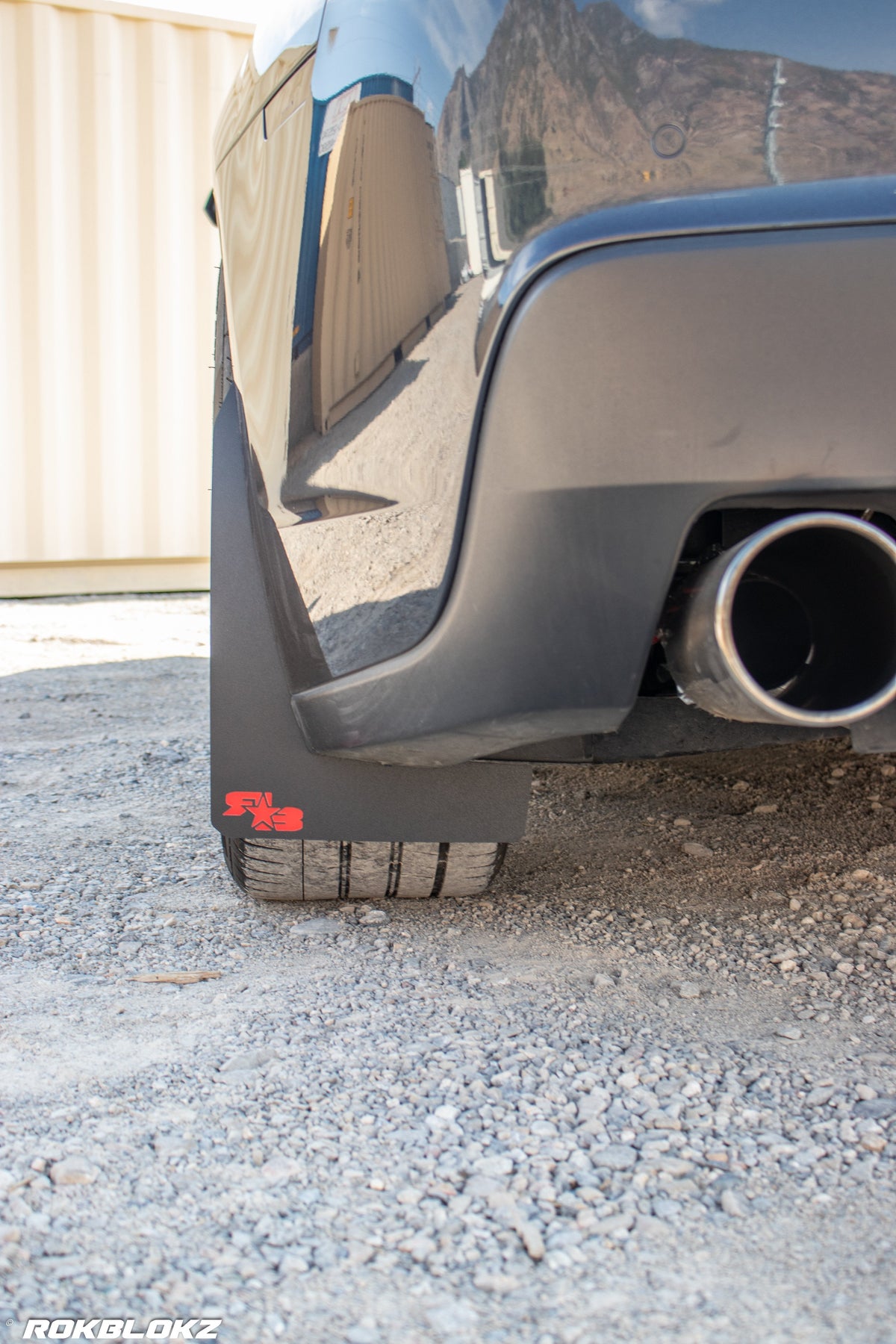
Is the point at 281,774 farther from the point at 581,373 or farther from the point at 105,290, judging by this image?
the point at 105,290

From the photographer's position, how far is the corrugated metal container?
1.22 metres

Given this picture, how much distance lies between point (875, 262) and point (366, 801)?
0.96 meters

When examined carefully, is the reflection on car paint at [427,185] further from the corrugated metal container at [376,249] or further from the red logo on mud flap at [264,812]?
the red logo on mud flap at [264,812]

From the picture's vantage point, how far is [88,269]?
258 inches

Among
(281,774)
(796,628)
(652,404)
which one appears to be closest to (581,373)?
(652,404)

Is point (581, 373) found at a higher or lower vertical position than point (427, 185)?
lower

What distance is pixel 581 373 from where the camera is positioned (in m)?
1.15

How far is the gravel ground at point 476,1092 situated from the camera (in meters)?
1.01

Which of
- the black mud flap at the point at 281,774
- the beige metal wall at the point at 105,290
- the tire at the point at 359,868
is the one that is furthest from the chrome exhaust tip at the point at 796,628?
the beige metal wall at the point at 105,290

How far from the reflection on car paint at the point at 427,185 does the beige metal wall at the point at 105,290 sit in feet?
18.2

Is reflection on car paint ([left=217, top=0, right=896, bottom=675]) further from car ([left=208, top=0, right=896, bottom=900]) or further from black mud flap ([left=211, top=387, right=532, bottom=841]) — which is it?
black mud flap ([left=211, top=387, right=532, bottom=841])

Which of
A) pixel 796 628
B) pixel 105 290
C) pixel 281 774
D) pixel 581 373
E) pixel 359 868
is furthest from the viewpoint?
pixel 105 290

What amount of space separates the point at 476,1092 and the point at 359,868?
1.70 feet

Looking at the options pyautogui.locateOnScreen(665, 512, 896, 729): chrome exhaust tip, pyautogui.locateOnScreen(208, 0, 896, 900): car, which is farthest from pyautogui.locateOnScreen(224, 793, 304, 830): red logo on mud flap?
pyautogui.locateOnScreen(665, 512, 896, 729): chrome exhaust tip
